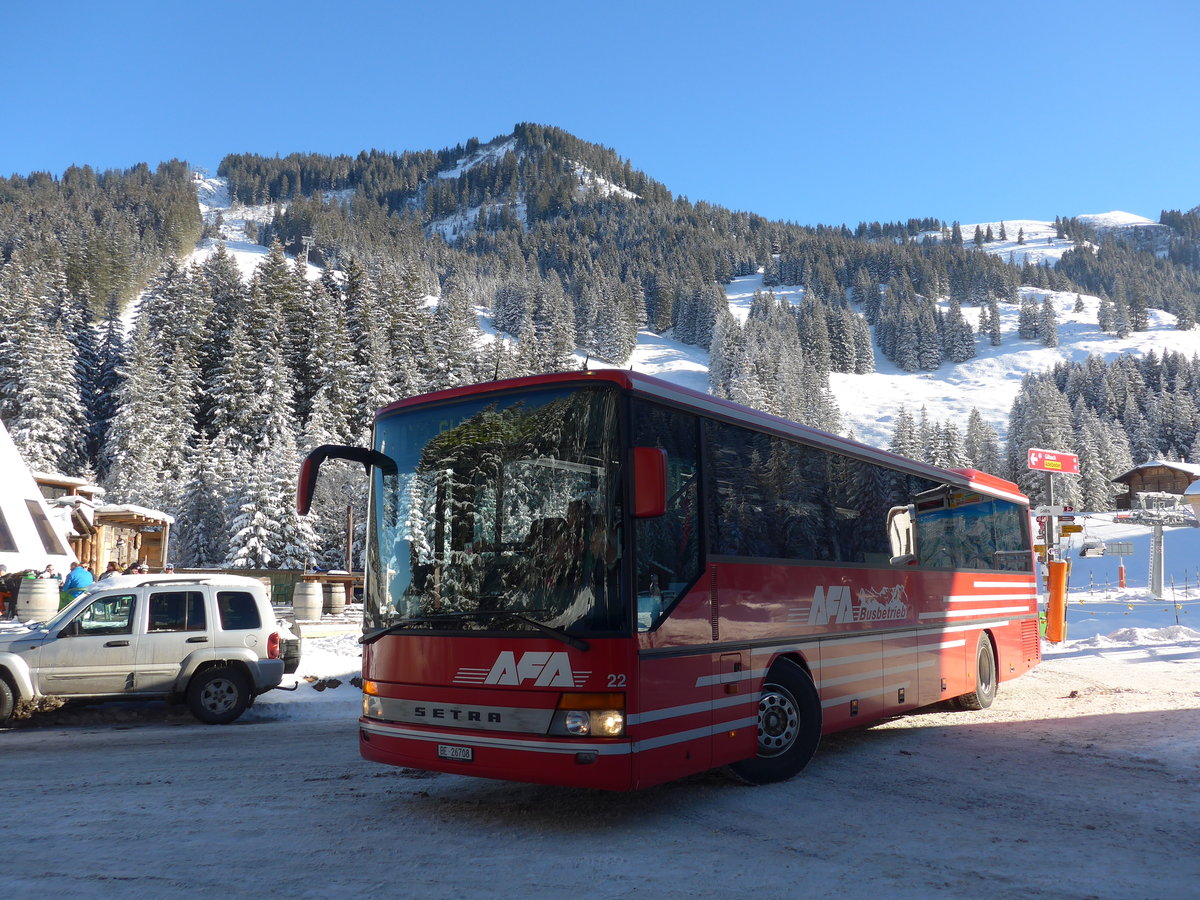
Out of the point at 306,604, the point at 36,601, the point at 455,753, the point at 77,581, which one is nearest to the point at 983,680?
the point at 455,753

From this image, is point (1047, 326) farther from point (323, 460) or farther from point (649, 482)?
point (323, 460)

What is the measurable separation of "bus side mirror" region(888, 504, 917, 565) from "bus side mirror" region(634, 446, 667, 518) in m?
4.97

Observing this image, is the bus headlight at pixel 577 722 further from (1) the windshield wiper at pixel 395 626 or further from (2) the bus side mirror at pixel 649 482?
(2) the bus side mirror at pixel 649 482

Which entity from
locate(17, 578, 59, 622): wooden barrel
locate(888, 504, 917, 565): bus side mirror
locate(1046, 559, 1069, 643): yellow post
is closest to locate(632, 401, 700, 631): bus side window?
locate(888, 504, 917, 565): bus side mirror

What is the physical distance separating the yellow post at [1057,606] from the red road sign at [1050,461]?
73.7 inches

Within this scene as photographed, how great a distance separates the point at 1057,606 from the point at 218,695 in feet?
50.5

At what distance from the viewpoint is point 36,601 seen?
2022 centimetres

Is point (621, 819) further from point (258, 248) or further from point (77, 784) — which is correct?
point (258, 248)

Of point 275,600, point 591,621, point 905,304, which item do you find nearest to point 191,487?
point 275,600

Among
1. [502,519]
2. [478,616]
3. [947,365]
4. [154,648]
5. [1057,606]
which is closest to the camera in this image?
[478,616]

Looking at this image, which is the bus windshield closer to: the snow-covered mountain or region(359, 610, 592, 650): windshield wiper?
region(359, 610, 592, 650): windshield wiper

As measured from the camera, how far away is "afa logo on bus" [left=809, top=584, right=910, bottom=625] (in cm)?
823

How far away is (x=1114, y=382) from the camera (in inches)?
4870

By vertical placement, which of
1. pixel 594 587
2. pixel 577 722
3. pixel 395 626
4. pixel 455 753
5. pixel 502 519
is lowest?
pixel 455 753
